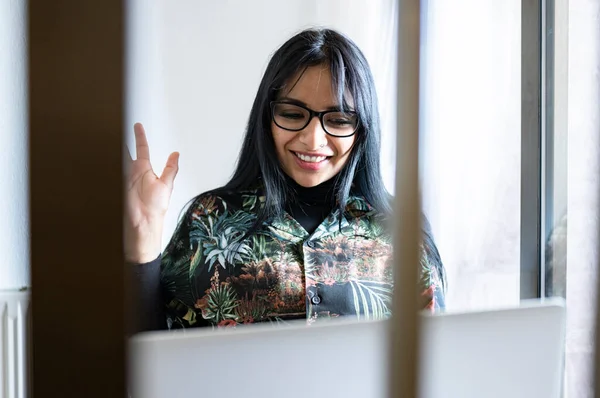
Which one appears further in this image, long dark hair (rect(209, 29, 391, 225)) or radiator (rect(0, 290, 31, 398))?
long dark hair (rect(209, 29, 391, 225))

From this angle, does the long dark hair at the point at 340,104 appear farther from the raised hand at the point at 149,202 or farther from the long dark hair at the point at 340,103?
the raised hand at the point at 149,202

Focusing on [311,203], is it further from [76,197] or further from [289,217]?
[76,197]

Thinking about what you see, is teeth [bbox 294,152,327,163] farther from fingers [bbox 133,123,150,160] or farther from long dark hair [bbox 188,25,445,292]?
fingers [bbox 133,123,150,160]

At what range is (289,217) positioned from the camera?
1353 mm

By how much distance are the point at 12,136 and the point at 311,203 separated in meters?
0.69

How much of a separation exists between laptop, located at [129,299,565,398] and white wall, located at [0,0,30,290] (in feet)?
2.31

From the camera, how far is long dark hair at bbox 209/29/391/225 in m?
1.31

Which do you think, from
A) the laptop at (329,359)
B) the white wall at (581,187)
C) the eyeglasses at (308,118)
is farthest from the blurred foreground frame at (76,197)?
the white wall at (581,187)

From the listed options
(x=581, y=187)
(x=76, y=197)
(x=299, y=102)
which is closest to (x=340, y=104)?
(x=299, y=102)

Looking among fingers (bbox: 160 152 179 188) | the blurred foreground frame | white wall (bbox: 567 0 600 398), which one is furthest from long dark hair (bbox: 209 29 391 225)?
the blurred foreground frame

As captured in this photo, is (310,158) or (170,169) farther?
(310,158)

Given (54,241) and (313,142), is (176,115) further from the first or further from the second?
(54,241)

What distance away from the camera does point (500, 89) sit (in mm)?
1500

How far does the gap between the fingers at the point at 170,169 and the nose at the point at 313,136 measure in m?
0.31
